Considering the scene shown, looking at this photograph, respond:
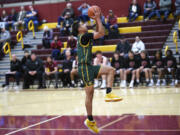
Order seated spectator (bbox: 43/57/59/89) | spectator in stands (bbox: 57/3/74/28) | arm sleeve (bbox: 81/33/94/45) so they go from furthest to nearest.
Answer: spectator in stands (bbox: 57/3/74/28) < seated spectator (bbox: 43/57/59/89) < arm sleeve (bbox: 81/33/94/45)

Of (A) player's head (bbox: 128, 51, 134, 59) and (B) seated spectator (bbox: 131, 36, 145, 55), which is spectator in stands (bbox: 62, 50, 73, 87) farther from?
(B) seated spectator (bbox: 131, 36, 145, 55)

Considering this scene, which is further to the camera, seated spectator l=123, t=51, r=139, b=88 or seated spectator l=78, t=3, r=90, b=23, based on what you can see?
seated spectator l=78, t=3, r=90, b=23

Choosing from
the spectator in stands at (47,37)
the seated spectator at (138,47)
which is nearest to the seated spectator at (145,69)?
the seated spectator at (138,47)

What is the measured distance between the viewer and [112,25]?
1373 centimetres

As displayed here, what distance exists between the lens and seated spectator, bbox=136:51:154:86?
35.7 ft

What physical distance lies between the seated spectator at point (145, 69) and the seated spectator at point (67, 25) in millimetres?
4695

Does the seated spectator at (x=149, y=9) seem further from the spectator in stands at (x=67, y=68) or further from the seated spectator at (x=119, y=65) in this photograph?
the spectator in stands at (x=67, y=68)

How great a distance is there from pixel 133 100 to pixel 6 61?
9337 mm

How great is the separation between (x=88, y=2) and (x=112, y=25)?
2070 mm

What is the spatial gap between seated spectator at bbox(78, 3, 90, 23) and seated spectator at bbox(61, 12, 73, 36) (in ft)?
1.68

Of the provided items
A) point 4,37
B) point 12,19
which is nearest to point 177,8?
point 4,37

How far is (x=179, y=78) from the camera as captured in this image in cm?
1107

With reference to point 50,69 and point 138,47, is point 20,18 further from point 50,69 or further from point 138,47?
point 138,47

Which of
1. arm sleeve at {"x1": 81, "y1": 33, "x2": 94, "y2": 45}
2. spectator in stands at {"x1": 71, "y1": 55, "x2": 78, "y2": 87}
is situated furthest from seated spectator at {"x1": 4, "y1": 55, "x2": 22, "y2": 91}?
arm sleeve at {"x1": 81, "y1": 33, "x2": 94, "y2": 45}
